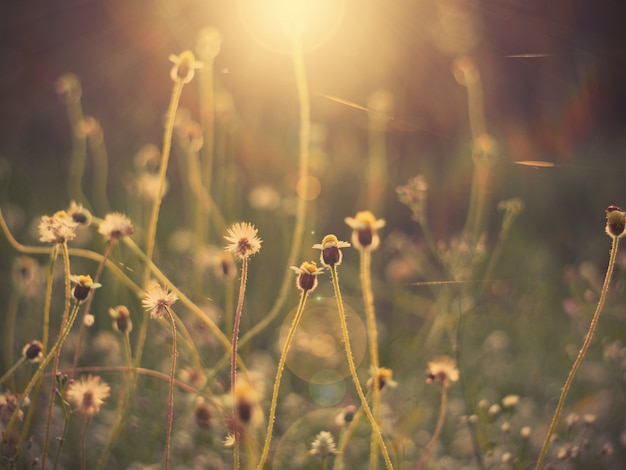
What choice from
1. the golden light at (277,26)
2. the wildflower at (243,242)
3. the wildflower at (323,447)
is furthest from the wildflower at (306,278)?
the golden light at (277,26)

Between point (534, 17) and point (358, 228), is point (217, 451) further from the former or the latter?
point (534, 17)

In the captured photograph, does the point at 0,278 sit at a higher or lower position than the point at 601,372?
higher

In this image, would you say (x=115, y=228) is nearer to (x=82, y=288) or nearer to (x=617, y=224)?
(x=82, y=288)

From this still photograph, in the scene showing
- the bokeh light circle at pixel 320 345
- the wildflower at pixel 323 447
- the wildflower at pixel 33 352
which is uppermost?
the bokeh light circle at pixel 320 345

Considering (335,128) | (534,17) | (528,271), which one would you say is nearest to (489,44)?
(534,17)

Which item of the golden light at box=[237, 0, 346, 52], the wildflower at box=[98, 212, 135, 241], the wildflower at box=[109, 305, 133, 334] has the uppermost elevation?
the golden light at box=[237, 0, 346, 52]

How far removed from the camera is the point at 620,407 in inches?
59.5

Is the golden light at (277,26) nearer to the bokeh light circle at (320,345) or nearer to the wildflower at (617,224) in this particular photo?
the bokeh light circle at (320,345)

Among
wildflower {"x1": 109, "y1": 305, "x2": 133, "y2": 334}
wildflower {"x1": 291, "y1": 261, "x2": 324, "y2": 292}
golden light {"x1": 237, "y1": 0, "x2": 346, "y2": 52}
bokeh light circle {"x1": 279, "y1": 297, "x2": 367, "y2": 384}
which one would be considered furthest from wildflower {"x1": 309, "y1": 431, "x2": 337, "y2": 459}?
golden light {"x1": 237, "y1": 0, "x2": 346, "y2": 52}

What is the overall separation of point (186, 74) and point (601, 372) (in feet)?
4.55

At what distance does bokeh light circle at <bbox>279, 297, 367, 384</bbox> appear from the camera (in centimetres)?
192

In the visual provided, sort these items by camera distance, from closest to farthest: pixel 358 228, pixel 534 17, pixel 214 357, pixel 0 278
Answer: pixel 358 228
pixel 214 357
pixel 0 278
pixel 534 17

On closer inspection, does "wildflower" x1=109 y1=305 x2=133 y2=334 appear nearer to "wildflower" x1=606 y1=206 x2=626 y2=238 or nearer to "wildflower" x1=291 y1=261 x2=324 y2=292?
"wildflower" x1=291 y1=261 x2=324 y2=292

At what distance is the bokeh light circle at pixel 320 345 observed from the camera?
75.7 inches
